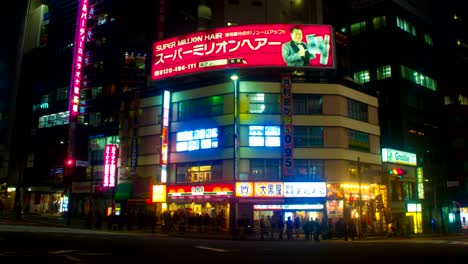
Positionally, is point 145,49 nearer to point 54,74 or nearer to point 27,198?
point 54,74

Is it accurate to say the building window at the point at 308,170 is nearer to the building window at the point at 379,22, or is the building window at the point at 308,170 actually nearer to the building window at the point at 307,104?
the building window at the point at 307,104

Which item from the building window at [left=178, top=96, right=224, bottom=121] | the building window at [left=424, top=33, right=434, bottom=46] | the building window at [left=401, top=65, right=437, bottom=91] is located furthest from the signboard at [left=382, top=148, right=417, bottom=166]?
the building window at [left=424, top=33, right=434, bottom=46]

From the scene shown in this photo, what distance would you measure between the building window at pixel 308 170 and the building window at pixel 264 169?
180 cm

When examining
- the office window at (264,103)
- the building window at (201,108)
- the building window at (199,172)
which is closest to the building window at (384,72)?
the office window at (264,103)

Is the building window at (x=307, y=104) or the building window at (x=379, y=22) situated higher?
the building window at (x=379, y=22)

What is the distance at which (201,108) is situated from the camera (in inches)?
1665

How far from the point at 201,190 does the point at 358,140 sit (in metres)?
16.0

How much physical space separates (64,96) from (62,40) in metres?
11.4

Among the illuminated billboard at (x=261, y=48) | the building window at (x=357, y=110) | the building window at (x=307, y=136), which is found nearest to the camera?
the building window at (x=307, y=136)

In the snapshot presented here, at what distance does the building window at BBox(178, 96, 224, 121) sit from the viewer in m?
41.1

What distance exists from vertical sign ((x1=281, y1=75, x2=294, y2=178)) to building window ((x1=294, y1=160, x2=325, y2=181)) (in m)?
2.10

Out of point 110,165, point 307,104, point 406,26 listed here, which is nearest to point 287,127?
point 307,104

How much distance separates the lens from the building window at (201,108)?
135 ft

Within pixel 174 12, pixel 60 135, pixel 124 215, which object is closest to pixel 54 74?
pixel 60 135
